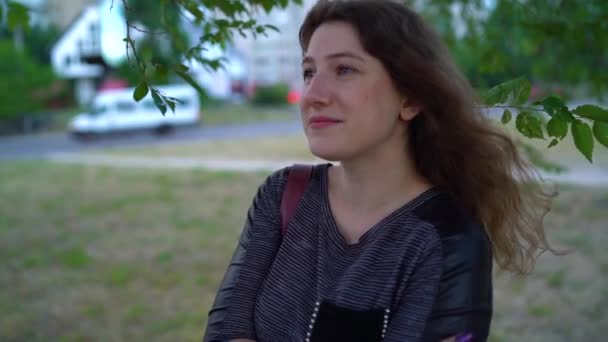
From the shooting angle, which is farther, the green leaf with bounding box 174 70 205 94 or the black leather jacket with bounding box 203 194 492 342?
the green leaf with bounding box 174 70 205 94

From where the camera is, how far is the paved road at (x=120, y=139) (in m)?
19.4

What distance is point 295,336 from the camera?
1600mm

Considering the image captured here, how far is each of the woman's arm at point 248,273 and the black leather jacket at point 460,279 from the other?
413 mm

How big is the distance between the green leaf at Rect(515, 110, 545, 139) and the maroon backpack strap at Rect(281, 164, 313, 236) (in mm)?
578

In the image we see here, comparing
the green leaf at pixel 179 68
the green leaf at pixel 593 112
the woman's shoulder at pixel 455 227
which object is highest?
the green leaf at pixel 179 68

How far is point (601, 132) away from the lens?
1595 mm

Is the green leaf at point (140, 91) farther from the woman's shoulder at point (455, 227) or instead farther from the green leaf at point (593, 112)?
the green leaf at point (593, 112)

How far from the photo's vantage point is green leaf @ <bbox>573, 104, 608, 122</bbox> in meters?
1.59

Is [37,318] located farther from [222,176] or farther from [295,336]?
[222,176]

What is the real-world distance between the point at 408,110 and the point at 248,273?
0.60m

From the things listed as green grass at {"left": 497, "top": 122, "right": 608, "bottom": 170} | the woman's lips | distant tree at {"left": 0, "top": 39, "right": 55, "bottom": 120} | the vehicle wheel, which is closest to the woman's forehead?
the woman's lips

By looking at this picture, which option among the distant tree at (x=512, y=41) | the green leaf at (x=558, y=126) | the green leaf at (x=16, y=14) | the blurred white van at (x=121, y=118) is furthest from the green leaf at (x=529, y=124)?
the blurred white van at (x=121, y=118)

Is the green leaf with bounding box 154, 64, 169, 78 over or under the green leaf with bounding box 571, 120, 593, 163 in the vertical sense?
over

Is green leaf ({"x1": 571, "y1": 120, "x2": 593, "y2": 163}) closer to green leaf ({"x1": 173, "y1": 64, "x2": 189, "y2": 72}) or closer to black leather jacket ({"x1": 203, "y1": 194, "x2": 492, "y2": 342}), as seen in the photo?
black leather jacket ({"x1": 203, "y1": 194, "x2": 492, "y2": 342})
